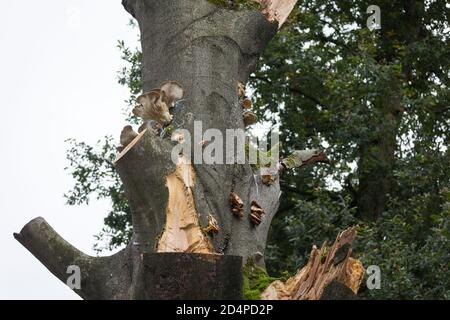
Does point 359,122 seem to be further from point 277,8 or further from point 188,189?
point 188,189

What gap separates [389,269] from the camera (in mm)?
10766

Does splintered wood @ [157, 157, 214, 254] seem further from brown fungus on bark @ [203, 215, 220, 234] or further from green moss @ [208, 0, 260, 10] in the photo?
green moss @ [208, 0, 260, 10]

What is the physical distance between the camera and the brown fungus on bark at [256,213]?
558 centimetres

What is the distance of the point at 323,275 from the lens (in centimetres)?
505

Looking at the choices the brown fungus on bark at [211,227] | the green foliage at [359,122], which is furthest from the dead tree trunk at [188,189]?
the green foliage at [359,122]

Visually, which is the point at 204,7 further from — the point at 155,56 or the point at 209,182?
the point at 209,182

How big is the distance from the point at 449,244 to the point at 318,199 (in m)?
1.85

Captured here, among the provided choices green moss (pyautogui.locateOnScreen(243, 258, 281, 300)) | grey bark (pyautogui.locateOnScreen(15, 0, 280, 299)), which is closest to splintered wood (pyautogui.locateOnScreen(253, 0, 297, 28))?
grey bark (pyautogui.locateOnScreen(15, 0, 280, 299))

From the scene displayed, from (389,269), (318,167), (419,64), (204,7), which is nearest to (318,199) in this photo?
(318,167)

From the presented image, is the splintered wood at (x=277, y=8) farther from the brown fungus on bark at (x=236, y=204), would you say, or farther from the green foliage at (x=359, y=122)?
the green foliage at (x=359, y=122)

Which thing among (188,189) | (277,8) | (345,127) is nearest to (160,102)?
(188,189)

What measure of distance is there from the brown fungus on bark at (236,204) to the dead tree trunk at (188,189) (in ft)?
0.06

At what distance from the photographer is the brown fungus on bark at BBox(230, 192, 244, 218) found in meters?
5.51

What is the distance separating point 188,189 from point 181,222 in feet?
0.64
